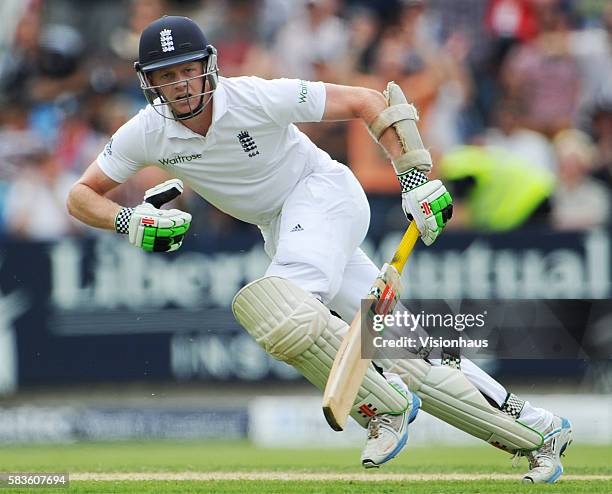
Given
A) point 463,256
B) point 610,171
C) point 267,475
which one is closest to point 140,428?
point 463,256

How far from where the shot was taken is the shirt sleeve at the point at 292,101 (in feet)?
15.1

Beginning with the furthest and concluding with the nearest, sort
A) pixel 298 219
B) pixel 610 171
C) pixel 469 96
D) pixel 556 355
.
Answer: pixel 469 96 < pixel 610 171 < pixel 556 355 < pixel 298 219

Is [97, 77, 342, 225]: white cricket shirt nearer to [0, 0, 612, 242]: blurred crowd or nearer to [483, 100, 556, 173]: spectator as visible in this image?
[0, 0, 612, 242]: blurred crowd

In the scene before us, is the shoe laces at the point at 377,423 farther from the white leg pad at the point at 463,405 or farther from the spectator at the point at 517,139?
the spectator at the point at 517,139

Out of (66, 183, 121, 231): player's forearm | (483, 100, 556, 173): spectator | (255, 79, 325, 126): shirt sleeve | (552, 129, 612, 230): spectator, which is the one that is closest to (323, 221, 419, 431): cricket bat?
(255, 79, 325, 126): shirt sleeve

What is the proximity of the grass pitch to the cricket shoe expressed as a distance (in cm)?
18

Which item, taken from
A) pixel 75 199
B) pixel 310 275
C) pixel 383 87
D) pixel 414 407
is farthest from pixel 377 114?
pixel 383 87

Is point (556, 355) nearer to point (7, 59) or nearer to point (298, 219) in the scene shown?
point (298, 219)

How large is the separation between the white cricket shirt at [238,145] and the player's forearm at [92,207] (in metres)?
0.10

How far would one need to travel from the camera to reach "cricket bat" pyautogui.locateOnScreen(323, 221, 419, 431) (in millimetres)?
4223

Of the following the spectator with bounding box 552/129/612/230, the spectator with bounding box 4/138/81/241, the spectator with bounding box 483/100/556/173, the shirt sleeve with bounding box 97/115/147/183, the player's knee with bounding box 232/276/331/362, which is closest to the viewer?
the player's knee with bounding box 232/276/331/362

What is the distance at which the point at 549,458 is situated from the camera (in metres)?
4.75

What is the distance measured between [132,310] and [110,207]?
11.5ft

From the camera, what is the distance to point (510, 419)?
472cm
